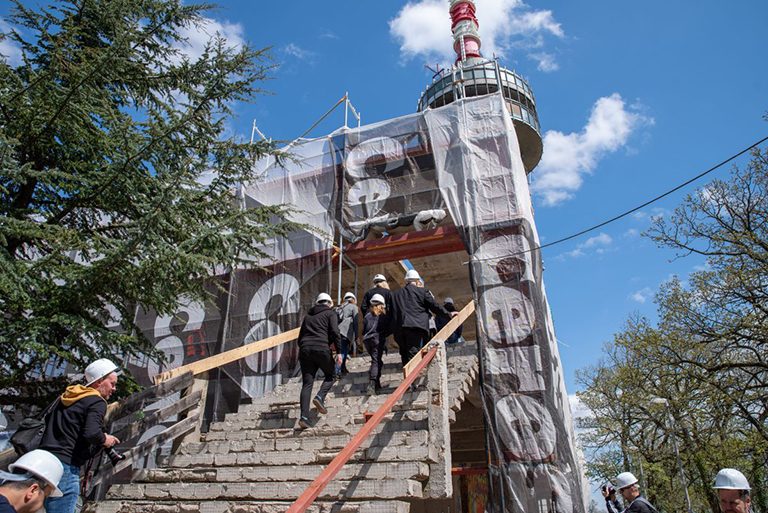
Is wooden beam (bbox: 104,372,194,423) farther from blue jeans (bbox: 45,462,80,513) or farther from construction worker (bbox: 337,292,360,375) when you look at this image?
construction worker (bbox: 337,292,360,375)

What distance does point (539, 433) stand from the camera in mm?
8805

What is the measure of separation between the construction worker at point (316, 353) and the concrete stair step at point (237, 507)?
4.44ft

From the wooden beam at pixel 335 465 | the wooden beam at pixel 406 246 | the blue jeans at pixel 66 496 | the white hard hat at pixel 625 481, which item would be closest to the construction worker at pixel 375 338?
the wooden beam at pixel 335 465

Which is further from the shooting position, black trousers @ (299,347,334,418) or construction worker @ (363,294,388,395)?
construction worker @ (363,294,388,395)

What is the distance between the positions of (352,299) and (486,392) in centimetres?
301

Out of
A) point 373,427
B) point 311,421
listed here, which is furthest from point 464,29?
point 373,427

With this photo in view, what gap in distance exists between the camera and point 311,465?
5543mm

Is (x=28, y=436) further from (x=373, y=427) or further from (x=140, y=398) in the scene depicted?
(x=373, y=427)

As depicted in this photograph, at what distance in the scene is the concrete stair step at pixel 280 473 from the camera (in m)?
4.97

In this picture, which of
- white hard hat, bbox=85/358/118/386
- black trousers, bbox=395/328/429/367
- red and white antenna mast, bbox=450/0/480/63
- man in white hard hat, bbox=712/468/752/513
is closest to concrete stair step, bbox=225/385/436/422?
black trousers, bbox=395/328/429/367

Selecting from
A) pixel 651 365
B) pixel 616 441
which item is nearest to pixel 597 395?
pixel 616 441

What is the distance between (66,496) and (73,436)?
1.43 ft

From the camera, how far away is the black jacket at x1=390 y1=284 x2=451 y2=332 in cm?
685

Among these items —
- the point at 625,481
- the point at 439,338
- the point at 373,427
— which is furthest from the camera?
the point at 439,338
